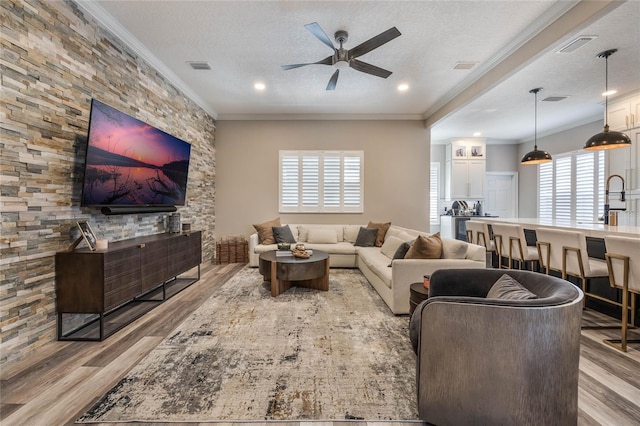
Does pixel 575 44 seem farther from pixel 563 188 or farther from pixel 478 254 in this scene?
pixel 563 188

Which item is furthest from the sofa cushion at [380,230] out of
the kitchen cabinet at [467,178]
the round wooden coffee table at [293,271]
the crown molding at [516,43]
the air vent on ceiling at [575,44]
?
the air vent on ceiling at [575,44]

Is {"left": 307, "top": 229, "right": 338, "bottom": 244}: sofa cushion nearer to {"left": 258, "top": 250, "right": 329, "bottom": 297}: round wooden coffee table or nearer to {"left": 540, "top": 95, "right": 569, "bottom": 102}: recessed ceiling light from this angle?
{"left": 258, "top": 250, "right": 329, "bottom": 297}: round wooden coffee table

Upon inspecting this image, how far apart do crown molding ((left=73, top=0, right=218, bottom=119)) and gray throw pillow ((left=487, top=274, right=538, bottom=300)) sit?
422cm

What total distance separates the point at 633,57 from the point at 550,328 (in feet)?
14.2

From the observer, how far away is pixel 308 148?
6.11 meters

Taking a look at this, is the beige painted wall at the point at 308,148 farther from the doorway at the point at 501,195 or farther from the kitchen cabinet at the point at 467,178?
the doorway at the point at 501,195

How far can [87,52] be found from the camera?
9.05 feet

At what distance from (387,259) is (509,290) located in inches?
99.9

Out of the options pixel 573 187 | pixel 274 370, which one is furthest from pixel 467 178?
pixel 274 370

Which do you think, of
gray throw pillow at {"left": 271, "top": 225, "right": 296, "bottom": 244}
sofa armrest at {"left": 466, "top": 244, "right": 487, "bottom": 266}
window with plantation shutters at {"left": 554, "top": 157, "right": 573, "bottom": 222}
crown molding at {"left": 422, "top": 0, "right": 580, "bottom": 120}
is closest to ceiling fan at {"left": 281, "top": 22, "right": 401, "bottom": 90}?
crown molding at {"left": 422, "top": 0, "right": 580, "bottom": 120}

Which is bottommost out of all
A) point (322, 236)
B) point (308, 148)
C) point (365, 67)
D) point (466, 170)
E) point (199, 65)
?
point (322, 236)

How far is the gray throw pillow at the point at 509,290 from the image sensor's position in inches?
60.2

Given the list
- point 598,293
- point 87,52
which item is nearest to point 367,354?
point 598,293

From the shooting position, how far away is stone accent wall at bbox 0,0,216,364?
6.79 ft
